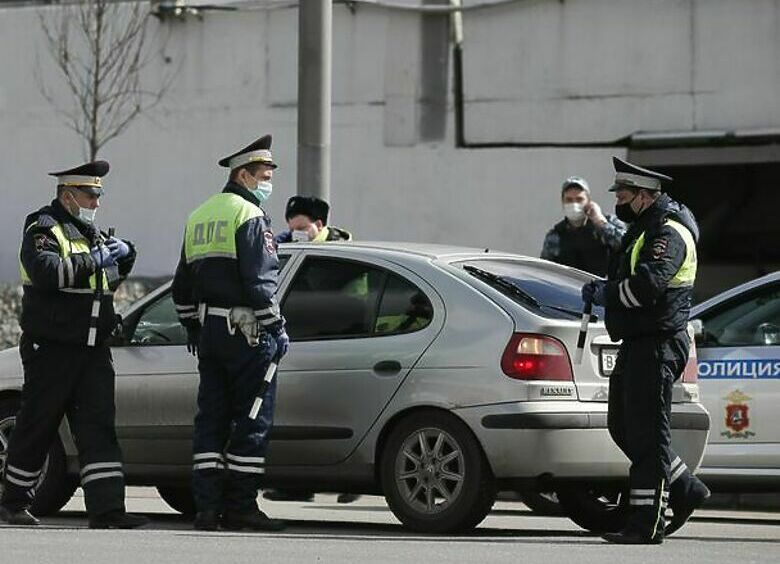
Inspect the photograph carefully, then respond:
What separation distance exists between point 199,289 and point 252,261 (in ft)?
1.13

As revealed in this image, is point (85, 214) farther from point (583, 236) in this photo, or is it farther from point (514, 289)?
point (583, 236)

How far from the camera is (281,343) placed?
993 centimetres

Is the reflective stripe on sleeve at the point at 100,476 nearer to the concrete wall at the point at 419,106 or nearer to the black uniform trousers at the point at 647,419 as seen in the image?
the black uniform trousers at the point at 647,419

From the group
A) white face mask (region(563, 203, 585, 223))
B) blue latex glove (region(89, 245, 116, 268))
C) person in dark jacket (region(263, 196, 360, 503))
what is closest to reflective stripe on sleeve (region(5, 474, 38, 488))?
blue latex glove (region(89, 245, 116, 268))

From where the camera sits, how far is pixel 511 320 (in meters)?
9.78

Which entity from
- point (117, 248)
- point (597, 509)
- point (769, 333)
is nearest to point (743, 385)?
point (769, 333)

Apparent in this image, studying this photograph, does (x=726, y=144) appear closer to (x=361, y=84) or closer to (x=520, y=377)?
(x=361, y=84)

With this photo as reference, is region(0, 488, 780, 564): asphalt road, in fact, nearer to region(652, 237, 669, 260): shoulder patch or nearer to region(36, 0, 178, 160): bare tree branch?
region(652, 237, 669, 260): shoulder patch

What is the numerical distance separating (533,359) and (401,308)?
0.82 metres

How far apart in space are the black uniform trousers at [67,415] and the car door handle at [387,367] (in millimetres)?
1345

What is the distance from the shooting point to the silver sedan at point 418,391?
9.67 m

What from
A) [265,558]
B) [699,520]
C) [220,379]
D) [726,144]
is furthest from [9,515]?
[726,144]

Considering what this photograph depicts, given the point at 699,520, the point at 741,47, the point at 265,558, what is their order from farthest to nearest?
the point at 741,47 → the point at 699,520 → the point at 265,558

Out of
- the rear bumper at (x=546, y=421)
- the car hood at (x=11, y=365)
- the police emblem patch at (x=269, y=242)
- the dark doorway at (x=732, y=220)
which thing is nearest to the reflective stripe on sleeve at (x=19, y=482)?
the car hood at (x=11, y=365)
